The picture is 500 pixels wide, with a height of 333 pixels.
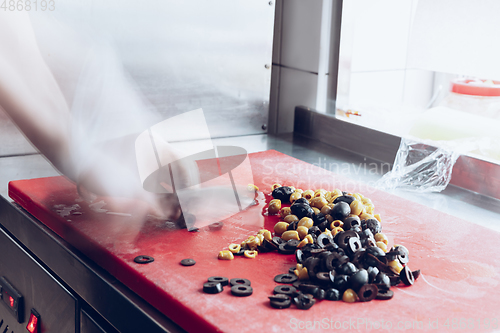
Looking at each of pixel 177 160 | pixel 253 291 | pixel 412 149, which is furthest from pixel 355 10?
pixel 253 291

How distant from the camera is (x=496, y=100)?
1.95 meters

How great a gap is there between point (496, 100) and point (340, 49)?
0.67 m

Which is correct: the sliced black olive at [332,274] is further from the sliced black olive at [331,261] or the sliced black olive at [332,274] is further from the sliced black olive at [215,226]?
the sliced black olive at [215,226]

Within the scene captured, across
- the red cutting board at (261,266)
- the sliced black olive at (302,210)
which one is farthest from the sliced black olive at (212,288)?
the sliced black olive at (302,210)

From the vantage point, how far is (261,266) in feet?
2.91

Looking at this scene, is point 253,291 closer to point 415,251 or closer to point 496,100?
point 415,251

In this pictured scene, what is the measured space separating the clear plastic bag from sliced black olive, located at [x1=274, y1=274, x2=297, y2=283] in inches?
27.0

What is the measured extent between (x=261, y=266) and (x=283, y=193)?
0.35m

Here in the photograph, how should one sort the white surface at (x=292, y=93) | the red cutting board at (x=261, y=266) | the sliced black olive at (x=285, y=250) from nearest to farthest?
the red cutting board at (x=261, y=266)
the sliced black olive at (x=285, y=250)
the white surface at (x=292, y=93)

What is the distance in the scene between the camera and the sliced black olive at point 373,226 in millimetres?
987

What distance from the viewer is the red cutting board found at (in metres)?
0.72

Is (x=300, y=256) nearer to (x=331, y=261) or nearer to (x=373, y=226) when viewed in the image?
(x=331, y=261)

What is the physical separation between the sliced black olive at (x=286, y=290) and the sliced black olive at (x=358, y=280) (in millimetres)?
94

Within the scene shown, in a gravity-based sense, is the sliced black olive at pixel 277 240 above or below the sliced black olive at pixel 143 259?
above
